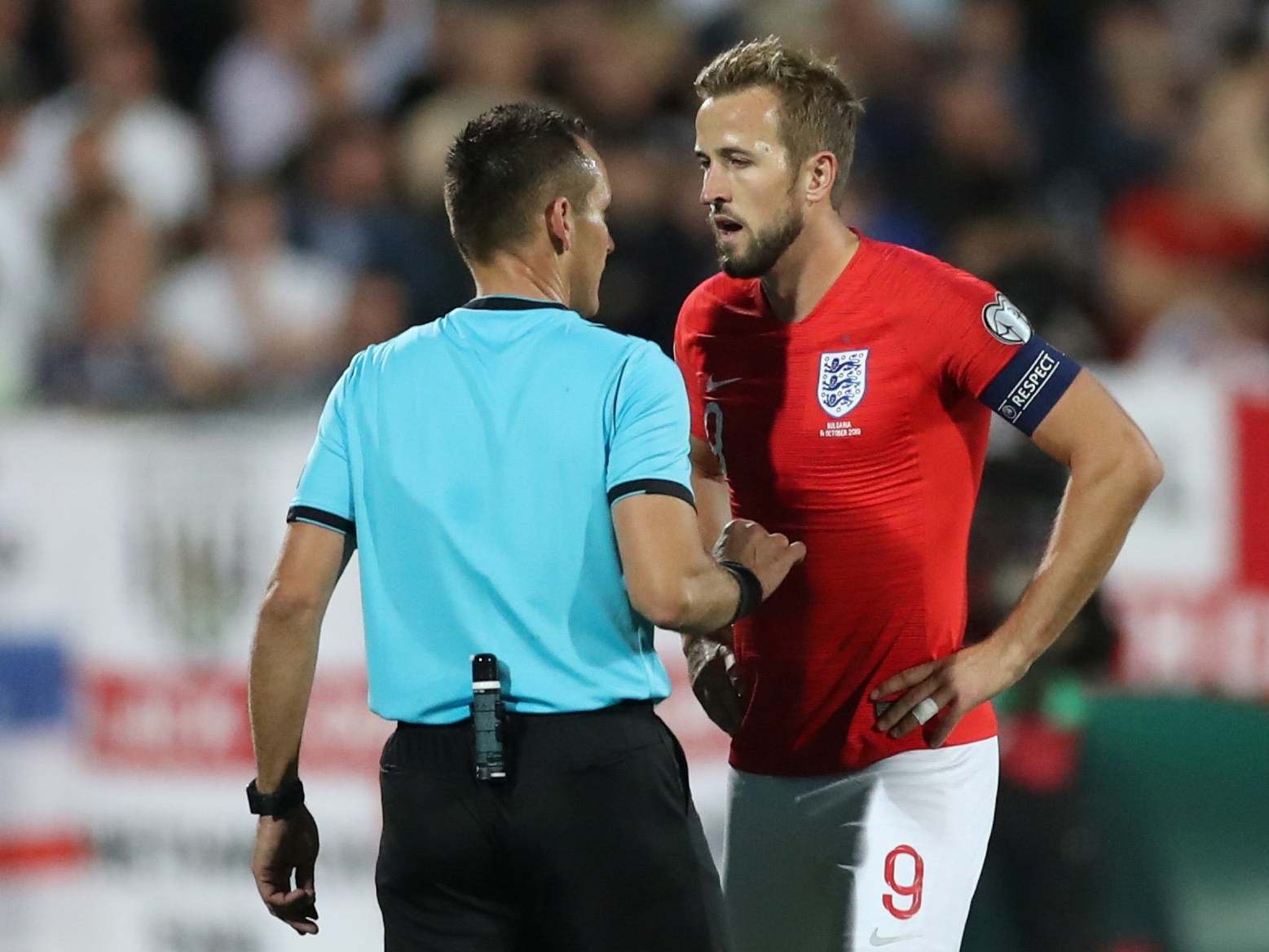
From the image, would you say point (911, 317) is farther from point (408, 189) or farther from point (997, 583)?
point (408, 189)

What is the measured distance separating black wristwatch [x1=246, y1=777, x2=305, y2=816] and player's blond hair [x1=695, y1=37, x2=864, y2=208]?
1515mm

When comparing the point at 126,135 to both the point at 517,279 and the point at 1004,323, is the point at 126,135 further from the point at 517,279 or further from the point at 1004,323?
the point at 1004,323

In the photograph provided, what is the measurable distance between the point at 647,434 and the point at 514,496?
24 cm

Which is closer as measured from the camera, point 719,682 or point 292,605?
point 292,605

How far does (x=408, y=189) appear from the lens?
814cm

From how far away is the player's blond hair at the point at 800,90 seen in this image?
3.65m

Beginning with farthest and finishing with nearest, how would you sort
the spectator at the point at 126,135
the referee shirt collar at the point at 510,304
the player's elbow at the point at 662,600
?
the spectator at the point at 126,135, the referee shirt collar at the point at 510,304, the player's elbow at the point at 662,600

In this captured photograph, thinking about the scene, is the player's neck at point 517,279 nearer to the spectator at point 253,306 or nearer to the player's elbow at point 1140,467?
the player's elbow at point 1140,467

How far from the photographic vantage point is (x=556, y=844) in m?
3.13

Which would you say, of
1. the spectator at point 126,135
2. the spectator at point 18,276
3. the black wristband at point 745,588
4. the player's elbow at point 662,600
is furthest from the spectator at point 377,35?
the player's elbow at point 662,600

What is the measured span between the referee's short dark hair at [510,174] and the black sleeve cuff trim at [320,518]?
0.51 meters

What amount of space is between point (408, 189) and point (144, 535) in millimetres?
2455

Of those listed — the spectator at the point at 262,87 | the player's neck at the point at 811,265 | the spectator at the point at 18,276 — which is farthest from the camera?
the spectator at the point at 262,87

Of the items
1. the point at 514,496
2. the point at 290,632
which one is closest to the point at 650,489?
the point at 514,496
